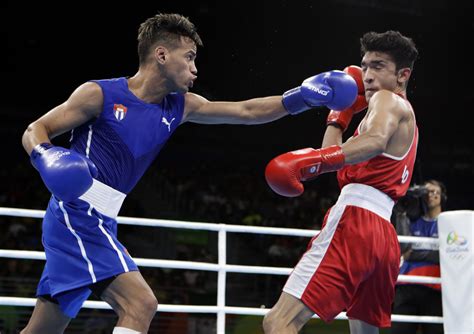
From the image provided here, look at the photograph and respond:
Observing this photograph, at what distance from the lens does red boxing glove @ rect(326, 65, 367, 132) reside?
3.12 meters

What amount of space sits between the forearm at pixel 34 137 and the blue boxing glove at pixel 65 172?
120 millimetres

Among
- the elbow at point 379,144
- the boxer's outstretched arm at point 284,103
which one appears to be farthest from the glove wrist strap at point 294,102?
the elbow at point 379,144

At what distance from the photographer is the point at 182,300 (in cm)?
852

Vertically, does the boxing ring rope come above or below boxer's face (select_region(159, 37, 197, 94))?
below

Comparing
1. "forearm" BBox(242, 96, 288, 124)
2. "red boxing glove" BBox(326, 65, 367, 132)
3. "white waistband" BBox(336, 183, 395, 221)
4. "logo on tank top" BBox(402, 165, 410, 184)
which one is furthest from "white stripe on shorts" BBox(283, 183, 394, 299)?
"forearm" BBox(242, 96, 288, 124)

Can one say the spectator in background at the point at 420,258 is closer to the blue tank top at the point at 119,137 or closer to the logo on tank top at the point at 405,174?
the logo on tank top at the point at 405,174

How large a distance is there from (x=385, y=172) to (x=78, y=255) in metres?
1.24

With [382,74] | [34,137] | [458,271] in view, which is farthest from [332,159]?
[458,271]

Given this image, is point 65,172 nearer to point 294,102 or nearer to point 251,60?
point 294,102

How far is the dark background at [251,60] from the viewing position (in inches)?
422

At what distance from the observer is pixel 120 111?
272 centimetres

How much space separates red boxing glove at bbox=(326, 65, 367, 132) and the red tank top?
12.1 inches

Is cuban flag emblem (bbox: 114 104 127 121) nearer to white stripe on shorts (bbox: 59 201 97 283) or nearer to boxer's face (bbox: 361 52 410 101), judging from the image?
white stripe on shorts (bbox: 59 201 97 283)

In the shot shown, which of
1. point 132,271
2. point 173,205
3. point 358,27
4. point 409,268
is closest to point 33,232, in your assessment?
point 173,205
